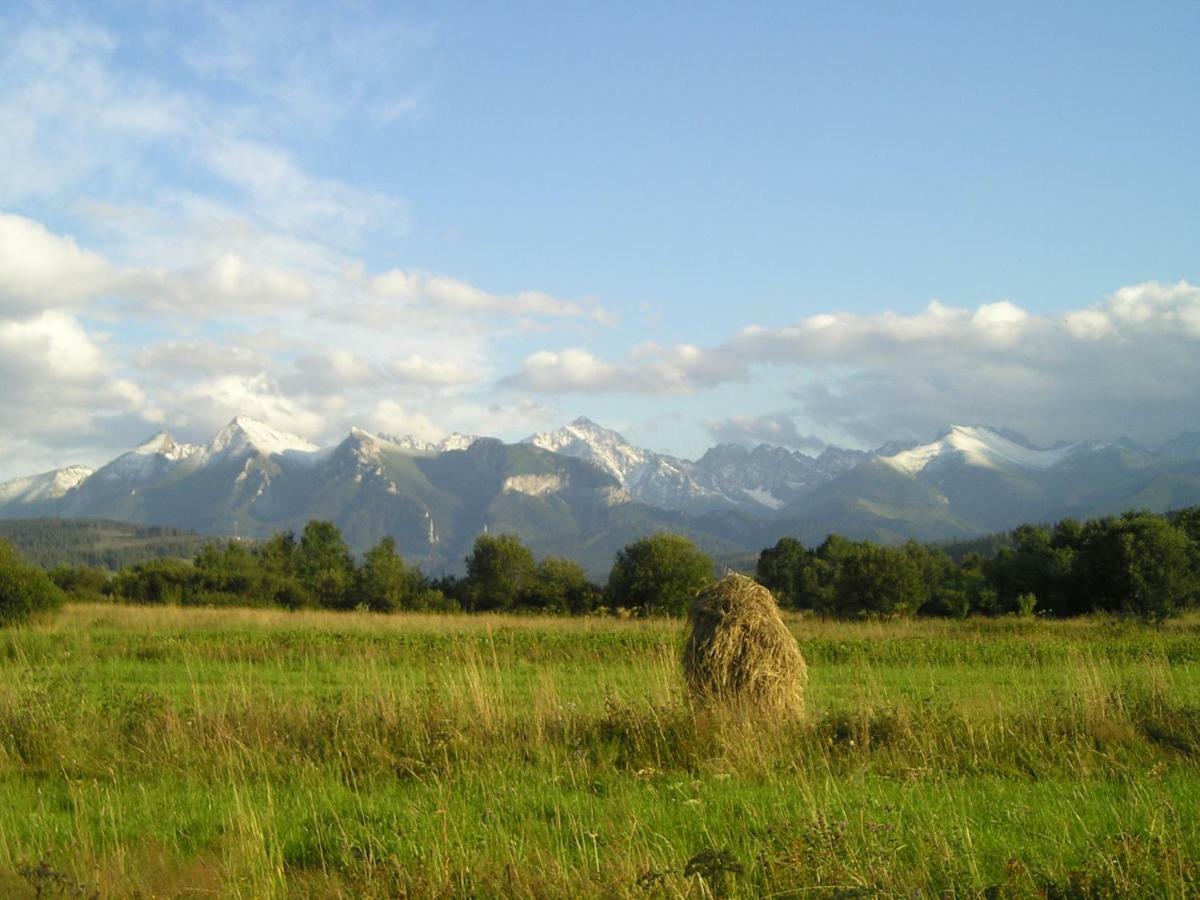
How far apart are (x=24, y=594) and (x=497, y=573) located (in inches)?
1243

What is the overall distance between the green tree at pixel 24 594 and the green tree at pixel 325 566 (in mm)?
24071

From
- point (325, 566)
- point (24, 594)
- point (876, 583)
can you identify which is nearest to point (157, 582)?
point (24, 594)

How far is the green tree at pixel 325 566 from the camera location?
57.6m

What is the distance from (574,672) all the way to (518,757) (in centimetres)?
996

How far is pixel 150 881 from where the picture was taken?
21.0ft

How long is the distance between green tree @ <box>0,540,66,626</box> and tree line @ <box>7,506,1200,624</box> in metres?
2.04

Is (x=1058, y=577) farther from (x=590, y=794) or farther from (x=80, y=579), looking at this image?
(x=80, y=579)

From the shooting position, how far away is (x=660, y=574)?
47.7 metres

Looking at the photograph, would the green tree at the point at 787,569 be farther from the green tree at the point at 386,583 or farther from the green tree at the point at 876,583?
the green tree at the point at 386,583

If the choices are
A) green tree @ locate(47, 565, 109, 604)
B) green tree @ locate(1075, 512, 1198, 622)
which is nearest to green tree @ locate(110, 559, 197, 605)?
green tree @ locate(47, 565, 109, 604)

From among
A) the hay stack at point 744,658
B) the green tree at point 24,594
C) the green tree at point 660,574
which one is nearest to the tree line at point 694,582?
the green tree at point 660,574

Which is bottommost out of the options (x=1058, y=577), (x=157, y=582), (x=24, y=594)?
(x=1058, y=577)

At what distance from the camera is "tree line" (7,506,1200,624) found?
41.7 m

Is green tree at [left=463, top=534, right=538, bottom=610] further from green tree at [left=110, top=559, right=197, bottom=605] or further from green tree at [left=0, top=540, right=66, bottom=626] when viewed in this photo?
green tree at [left=0, top=540, right=66, bottom=626]
